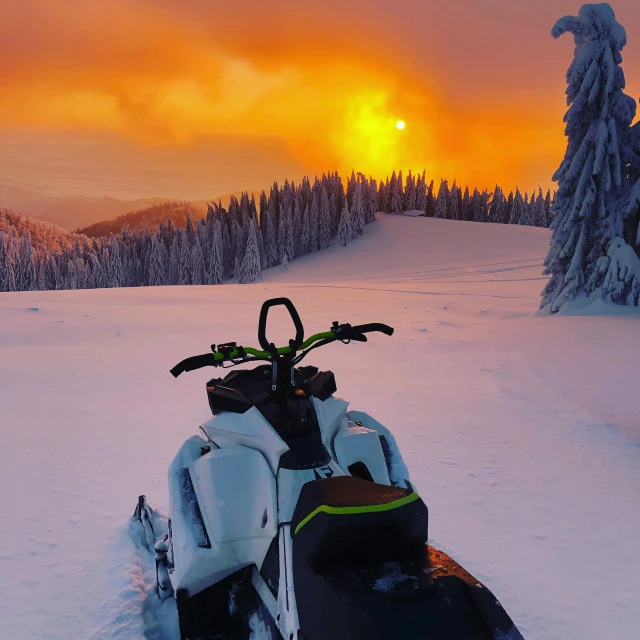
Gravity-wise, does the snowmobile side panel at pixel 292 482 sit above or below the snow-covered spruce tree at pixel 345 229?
below

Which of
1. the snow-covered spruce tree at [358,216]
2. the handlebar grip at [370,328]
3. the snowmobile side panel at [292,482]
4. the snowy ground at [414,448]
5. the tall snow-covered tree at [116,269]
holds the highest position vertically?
the snow-covered spruce tree at [358,216]

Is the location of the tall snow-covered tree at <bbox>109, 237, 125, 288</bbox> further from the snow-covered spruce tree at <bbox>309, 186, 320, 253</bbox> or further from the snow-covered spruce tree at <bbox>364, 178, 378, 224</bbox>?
the snow-covered spruce tree at <bbox>364, 178, 378, 224</bbox>

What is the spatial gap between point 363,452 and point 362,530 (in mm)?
981

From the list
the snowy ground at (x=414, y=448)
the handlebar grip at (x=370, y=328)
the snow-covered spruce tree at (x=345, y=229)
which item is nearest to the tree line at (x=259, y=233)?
the snow-covered spruce tree at (x=345, y=229)

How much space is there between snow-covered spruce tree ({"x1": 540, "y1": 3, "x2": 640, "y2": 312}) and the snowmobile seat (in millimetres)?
15620

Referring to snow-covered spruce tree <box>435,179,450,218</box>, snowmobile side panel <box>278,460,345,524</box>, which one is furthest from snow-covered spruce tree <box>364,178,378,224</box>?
snowmobile side panel <box>278,460,345,524</box>

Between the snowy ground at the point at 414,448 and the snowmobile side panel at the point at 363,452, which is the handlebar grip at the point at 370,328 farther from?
the snowy ground at the point at 414,448

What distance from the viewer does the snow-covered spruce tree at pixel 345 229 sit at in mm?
63750

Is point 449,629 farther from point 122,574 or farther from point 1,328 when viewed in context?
point 1,328

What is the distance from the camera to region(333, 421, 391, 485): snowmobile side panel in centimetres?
232

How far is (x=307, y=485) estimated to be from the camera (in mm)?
1646

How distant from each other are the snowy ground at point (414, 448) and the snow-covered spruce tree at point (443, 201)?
6709 cm

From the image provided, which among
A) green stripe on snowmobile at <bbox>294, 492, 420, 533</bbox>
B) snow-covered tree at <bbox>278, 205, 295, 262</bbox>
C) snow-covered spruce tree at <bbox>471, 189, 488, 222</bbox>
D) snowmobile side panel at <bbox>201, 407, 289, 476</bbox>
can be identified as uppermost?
snow-covered spruce tree at <bbox>471, 189, 488, 222</bbox>

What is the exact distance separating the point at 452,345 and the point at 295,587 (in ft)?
30.5
